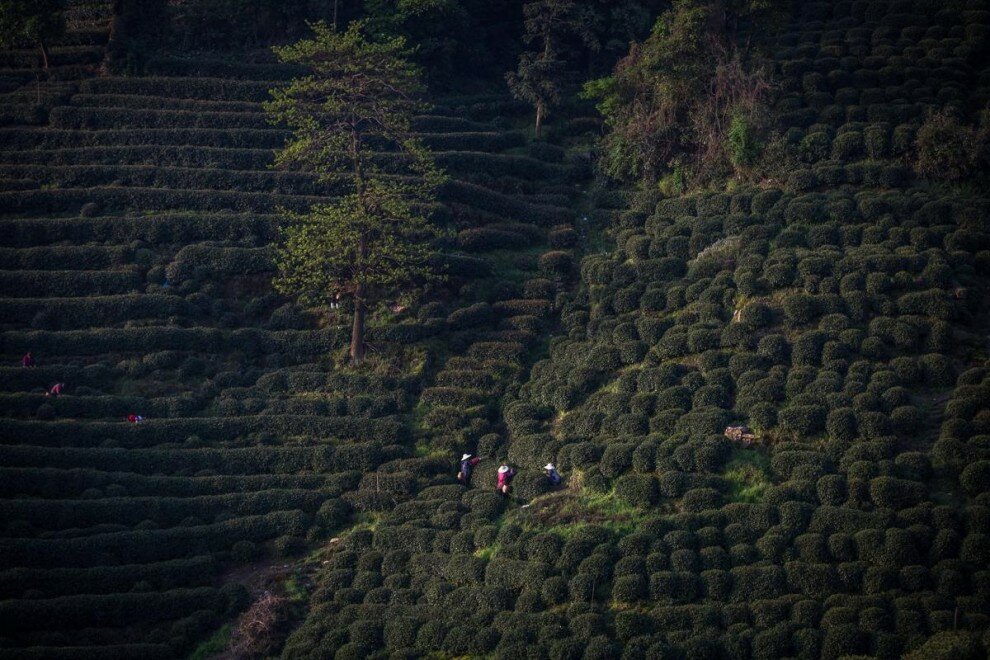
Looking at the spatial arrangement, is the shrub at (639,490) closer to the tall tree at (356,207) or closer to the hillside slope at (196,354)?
the hillside slope at (196,354)

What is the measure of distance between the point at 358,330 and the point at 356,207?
4.66 metres

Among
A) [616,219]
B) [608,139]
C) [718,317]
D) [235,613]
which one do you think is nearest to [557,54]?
[608,139]

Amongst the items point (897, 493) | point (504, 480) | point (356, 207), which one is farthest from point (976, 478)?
point (356, 207)

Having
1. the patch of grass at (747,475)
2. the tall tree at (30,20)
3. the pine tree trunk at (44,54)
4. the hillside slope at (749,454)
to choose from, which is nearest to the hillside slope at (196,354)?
the hillside slope at (749,454)

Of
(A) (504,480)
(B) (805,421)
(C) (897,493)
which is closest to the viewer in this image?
(C) (897,493)

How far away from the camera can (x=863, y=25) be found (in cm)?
5503

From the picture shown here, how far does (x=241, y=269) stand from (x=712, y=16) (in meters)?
22.3

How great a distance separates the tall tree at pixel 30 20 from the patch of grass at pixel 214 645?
33150mm

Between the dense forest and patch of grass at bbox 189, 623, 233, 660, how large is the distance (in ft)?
0.34

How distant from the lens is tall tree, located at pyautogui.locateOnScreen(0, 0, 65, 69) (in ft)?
185

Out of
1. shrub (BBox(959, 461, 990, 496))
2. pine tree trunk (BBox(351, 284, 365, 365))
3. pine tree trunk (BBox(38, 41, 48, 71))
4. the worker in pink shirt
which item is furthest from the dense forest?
pine tree trunk (BBox(38, 41, 48, 71))

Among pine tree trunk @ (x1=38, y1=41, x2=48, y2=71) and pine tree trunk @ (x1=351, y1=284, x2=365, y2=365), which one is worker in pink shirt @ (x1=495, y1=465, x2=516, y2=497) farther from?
pine tree trunk @ (x1=38, y1=41, x2=48, y2=71)

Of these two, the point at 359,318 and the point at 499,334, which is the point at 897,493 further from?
the point at 359,318

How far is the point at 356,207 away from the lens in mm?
46219
